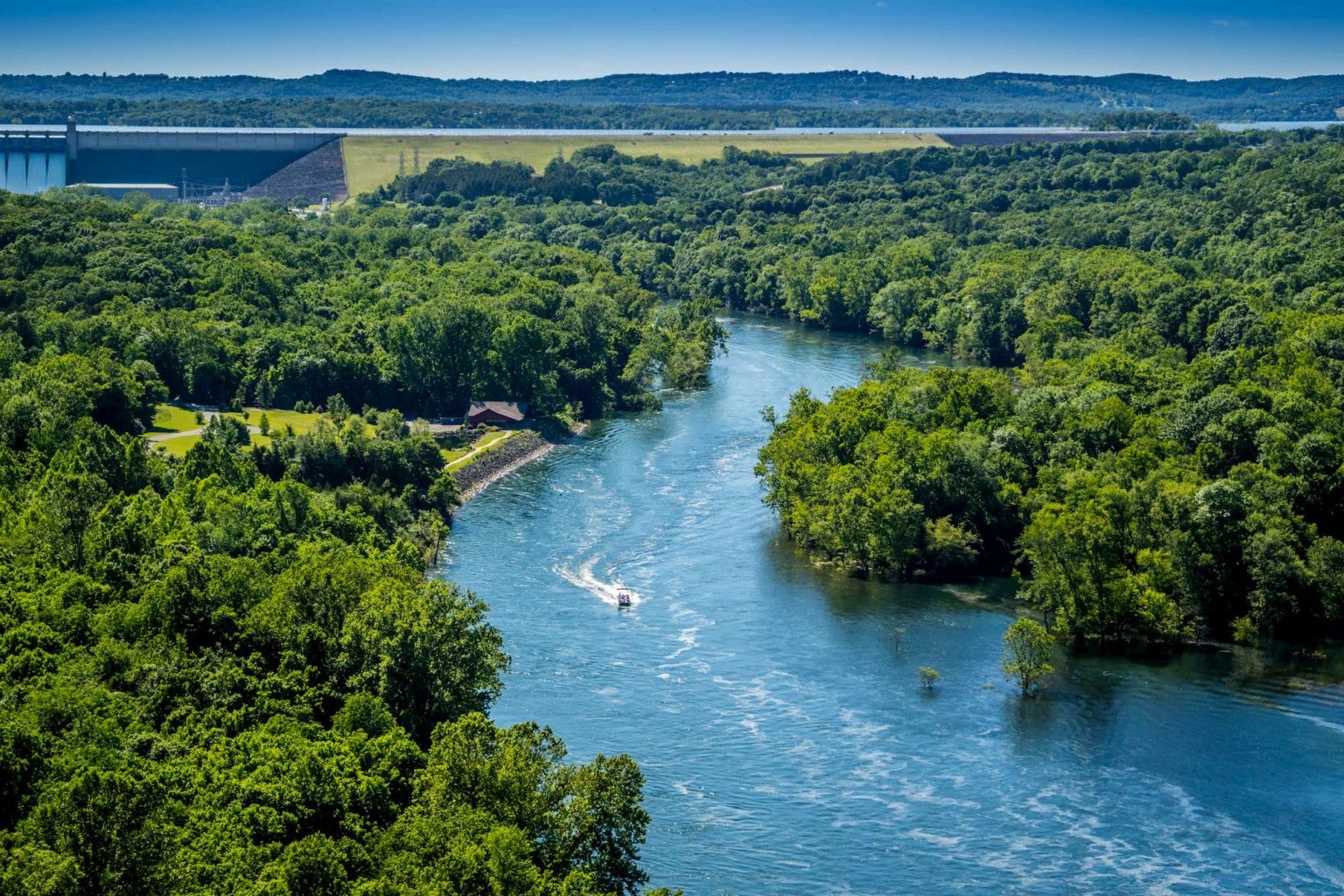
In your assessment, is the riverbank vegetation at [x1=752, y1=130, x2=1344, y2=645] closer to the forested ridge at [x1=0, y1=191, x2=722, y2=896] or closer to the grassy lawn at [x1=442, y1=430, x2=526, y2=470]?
the grassy lawn at [x1=442, y1=430, x2=526, y2=470]

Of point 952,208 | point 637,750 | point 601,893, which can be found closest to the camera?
point 601,893

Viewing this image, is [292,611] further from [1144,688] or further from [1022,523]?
[1022,523]

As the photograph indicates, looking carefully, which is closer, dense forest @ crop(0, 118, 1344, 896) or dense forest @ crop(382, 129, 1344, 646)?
dense forest @ crop(0, 118, 1344, 896)

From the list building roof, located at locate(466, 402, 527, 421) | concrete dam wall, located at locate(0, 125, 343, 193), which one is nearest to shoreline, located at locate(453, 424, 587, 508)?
building roof, located at locate(466, 402, 527, 421)

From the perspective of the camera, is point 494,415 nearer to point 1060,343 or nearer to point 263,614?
point 1060,343

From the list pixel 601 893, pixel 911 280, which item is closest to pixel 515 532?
pixel 601 893

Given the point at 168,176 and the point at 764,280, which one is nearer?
the point at 764,280
